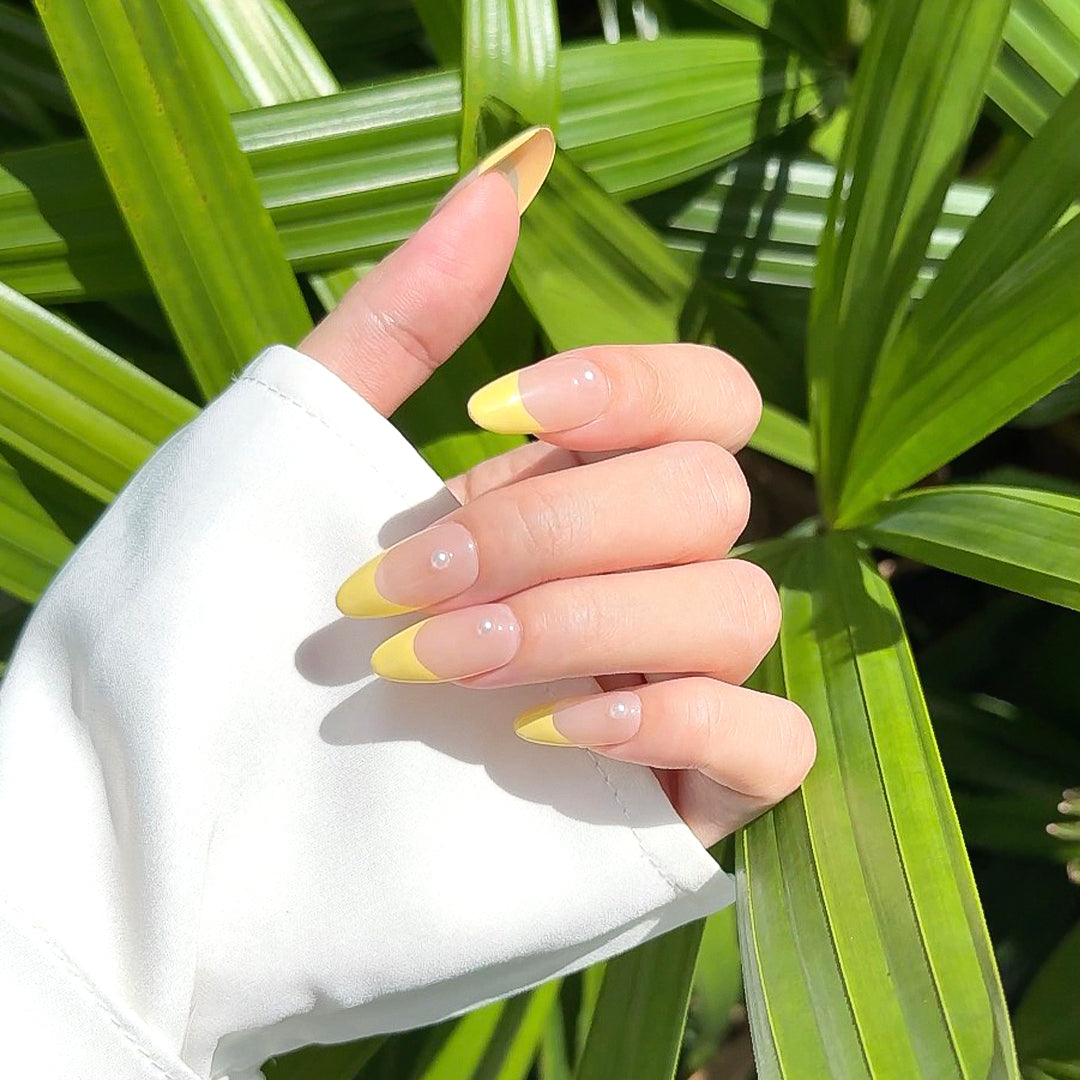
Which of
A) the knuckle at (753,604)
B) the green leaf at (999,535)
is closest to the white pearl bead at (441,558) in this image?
the knuckle at (753,604)

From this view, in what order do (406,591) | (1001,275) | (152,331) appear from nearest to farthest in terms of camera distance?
1. (406,591)
2. (1001,275)
3. (152,331)

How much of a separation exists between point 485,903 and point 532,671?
10cm

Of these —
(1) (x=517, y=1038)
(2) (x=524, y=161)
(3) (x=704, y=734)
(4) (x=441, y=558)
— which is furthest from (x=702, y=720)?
(1) (x=517, y=1038)

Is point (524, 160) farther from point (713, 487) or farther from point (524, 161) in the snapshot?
point (713, 487)

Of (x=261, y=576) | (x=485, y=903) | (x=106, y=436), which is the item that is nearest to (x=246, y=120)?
(x=106, y=436)

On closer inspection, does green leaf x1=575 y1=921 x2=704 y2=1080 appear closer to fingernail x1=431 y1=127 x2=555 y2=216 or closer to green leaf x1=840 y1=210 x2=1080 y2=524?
green leaf x1=840 y1=210 x2=1080 y2=524

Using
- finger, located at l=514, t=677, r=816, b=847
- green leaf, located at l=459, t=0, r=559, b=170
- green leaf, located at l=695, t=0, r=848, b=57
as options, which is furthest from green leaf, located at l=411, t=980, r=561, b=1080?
green leaf, located at l=695, t=0, r=848, b=57

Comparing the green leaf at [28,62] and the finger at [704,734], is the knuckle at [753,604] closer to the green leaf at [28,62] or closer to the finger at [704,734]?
the finger at [704,734]

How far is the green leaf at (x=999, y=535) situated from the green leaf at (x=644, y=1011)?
0.21 metres

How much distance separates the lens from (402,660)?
29cm

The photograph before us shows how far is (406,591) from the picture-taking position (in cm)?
28

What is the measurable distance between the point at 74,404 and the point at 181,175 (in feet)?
0.42

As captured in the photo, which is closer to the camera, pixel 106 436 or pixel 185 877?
pixel 185 877

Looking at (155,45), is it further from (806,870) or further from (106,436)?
(806,870)
